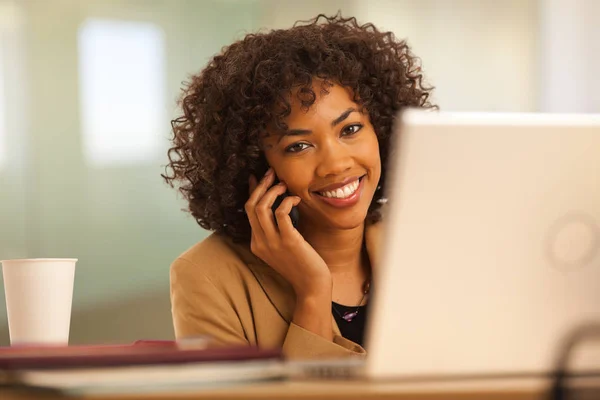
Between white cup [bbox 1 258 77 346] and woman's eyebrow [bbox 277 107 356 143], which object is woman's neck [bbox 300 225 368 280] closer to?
woman's eyebrow [bbox 277 107 356 143]

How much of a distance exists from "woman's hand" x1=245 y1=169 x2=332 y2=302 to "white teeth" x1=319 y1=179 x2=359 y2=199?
8cm

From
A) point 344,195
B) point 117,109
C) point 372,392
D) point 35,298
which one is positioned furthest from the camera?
point 117,109

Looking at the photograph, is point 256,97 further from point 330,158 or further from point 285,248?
point 285,248

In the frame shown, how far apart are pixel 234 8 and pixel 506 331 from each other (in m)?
3.36

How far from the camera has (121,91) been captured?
3826 mm

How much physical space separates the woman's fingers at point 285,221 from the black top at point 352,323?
0.76 feet

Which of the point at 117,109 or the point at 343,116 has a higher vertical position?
the point at 343,116

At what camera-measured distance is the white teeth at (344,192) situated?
192 cm

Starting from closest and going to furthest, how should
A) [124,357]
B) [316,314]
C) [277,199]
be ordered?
1. [124,357]
2. [316,314]
3. [277,199]

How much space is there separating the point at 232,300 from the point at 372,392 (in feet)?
3.79

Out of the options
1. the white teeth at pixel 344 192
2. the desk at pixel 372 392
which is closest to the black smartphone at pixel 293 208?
the white teeth at pixel 344 192

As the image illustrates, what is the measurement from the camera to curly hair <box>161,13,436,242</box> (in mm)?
1998

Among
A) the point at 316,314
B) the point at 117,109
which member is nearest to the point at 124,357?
the point at 316,314

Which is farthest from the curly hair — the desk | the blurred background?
the blurred background
